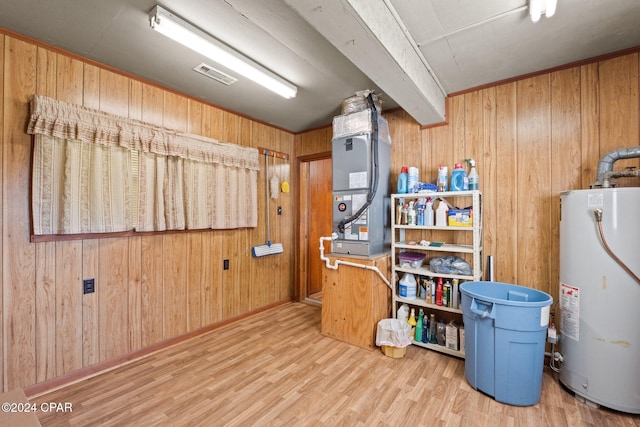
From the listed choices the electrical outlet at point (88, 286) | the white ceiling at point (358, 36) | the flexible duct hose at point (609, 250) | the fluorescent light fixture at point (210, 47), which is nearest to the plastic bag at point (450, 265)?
the flexible duct hose at point (609, 250)

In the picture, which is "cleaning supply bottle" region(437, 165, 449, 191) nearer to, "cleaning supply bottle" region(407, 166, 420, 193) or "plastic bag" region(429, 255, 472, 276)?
"cleaning supply bottle" region(407, 166, 420, 193)

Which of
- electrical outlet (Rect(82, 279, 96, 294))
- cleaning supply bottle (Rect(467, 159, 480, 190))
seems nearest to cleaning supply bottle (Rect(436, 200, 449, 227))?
cleaning supply bottle (Rect(467, 159, 480, 190))

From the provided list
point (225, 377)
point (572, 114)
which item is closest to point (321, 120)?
point (572, 114)

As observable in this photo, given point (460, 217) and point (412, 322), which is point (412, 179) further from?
point (412, 322)

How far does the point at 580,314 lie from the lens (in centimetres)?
182

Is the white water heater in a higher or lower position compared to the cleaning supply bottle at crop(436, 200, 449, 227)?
lower

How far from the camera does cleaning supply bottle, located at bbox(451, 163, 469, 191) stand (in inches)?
99.8

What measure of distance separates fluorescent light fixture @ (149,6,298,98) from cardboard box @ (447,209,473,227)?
1922 millimetres

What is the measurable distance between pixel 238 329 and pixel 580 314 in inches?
118

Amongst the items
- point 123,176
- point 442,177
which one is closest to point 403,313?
point 442,177

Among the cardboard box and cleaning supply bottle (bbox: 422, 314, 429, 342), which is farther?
cleaning supply bottle (bbox: 422, 314, 429, 342)

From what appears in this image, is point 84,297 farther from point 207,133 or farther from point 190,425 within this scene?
point 207,133

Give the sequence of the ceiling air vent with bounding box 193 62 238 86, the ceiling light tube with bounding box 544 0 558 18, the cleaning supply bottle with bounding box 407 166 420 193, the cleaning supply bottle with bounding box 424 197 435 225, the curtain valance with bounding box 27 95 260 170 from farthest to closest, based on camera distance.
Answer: the cleaning supply bottle with bounding box 407 166 420 193 → the cleaning supply bottle with bounding box 424 197 435 225 → the ceiling air vent with bounding box 193 62 238 86 → the curtain valance with bounding box 27 95 260 170 → the ceiling light tube with bounding box 544 0 558 18

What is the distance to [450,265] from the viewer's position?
8.11 feet
